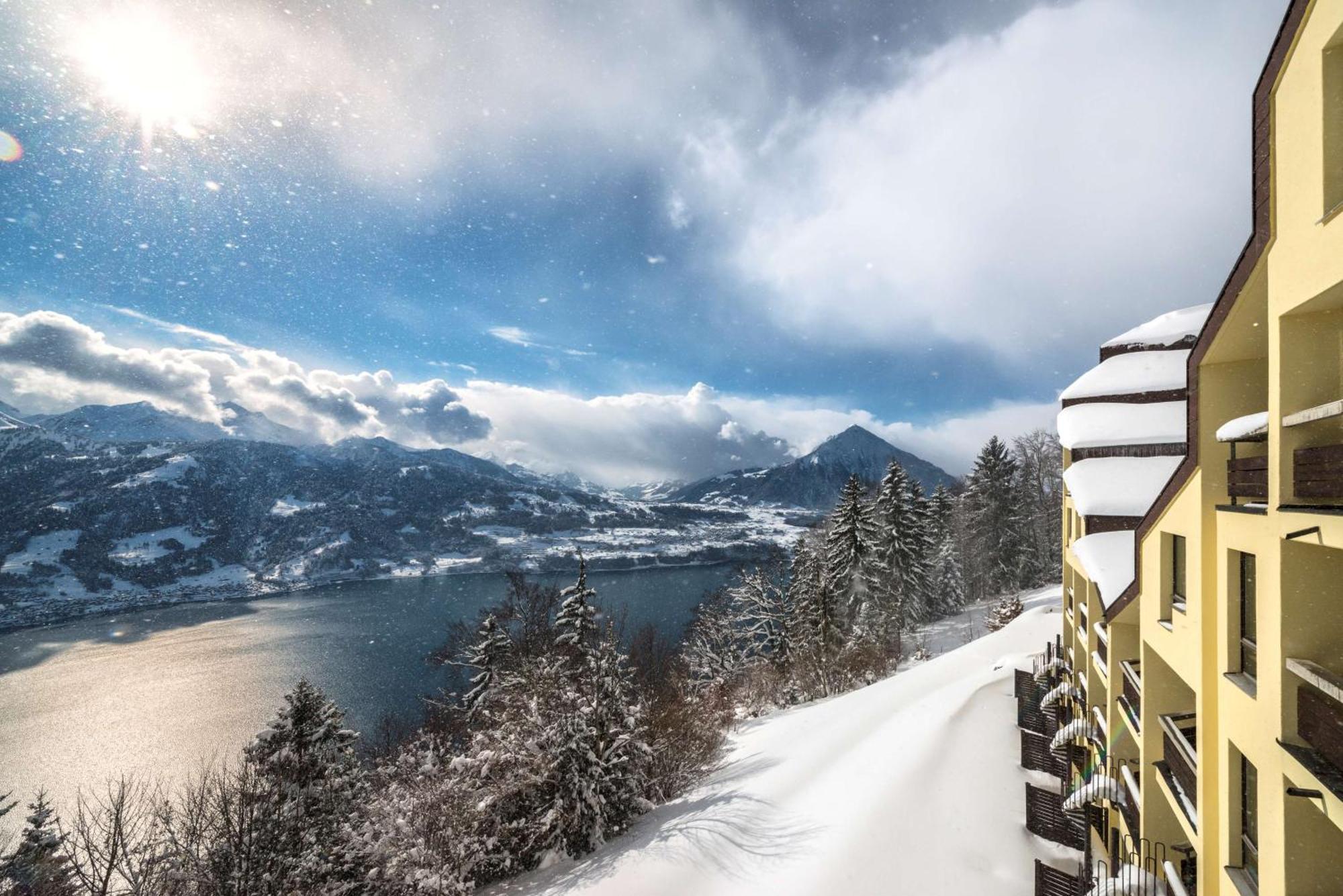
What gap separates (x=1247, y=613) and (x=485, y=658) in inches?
1008

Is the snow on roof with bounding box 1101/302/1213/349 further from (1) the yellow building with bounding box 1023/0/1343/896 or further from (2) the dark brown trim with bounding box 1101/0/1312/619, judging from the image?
(2) the dark brown trim with bounding box 1101/0/1312/619

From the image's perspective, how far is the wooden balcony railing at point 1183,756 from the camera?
21.1ft

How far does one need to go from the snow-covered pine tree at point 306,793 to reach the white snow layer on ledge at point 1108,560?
19.6 m

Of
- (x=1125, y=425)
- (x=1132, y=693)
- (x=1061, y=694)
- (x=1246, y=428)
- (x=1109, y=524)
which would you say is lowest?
(x=1061, y=694)

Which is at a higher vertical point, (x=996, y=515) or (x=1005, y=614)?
(x=996, y=515)

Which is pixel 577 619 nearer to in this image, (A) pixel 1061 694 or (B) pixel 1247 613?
(A) pixel 1061 694

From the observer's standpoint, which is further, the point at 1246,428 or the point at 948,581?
the point at 948,581

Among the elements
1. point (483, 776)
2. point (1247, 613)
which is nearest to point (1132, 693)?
point (1247, 613)

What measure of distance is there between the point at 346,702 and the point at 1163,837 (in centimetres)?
6273

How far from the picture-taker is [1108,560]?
10.3 m

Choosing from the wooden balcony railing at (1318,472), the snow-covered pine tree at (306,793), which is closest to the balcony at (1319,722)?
the wooden balcony railing at (1318,472)

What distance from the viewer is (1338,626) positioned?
446 cm

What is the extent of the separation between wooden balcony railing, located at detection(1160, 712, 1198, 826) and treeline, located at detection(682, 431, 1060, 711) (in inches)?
940

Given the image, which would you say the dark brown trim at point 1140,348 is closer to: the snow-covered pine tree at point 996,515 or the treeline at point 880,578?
the treeline at point 880,578
